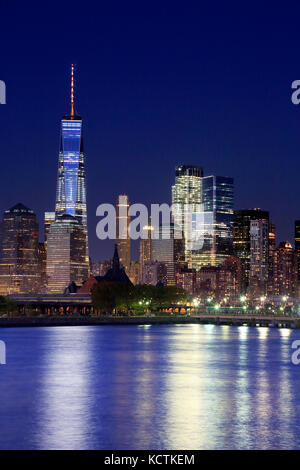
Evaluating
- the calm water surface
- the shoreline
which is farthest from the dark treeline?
the calm water surface

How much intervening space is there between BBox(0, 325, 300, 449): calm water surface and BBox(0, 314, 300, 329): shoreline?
7312 centimetres

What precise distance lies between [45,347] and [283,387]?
1719 inches

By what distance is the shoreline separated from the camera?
161 meters

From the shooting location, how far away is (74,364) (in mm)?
72562

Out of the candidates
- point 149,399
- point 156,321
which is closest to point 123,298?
point 156,321

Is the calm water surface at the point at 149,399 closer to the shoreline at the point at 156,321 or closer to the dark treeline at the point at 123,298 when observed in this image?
the shoreline at the point at 156,321

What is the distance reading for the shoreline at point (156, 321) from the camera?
161 m

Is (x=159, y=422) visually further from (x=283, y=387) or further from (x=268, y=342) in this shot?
(x=268, y=342)

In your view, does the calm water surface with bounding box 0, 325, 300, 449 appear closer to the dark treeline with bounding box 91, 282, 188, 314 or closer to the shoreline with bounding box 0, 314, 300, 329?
the shoreline with bounding box 0, 314, 300, 329

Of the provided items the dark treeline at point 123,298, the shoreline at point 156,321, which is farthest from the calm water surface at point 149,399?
the dark treeline at point 123,298

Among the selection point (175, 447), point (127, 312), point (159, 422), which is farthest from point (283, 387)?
point (127, 312)

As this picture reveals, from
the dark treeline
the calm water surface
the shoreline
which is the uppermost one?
the dark treeline

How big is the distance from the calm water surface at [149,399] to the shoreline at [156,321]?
7312 cm

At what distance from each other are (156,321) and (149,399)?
129m
